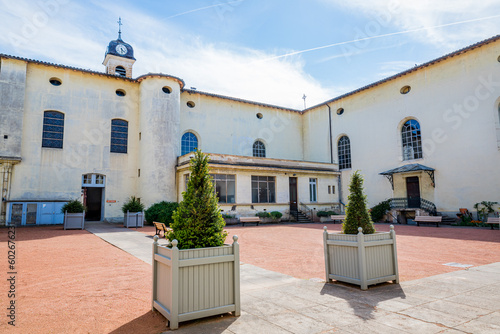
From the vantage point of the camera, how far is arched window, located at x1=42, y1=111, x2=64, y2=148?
70.9 ft

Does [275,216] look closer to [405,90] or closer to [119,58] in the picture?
[405,90]

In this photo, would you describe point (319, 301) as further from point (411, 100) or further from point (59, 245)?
point (411, 100)

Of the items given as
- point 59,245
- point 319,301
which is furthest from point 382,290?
point 59,245

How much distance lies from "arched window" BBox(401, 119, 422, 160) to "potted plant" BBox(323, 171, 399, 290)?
19.9m

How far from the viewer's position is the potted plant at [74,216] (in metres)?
17.1

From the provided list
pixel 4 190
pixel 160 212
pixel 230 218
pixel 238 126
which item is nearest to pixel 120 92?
pixel 4 190

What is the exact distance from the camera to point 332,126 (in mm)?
30422

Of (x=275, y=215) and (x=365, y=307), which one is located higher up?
(x=275, y=215)

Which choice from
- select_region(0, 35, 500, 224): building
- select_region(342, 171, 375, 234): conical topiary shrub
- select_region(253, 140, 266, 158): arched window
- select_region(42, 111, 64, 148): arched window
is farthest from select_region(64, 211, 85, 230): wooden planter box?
select_region(253, 140, 266, 158): arched window

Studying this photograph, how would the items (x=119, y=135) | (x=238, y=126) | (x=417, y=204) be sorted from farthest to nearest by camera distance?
(x=238, y=126) → (x=119, y=135) → (x=417, y=204)

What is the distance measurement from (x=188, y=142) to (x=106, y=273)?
67.3ft

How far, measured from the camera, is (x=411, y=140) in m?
23.9

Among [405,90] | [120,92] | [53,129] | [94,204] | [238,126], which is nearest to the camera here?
[53,129]

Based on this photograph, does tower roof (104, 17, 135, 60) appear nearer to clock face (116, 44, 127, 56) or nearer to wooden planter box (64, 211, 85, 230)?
clock face (116, 44, 127, 56)
